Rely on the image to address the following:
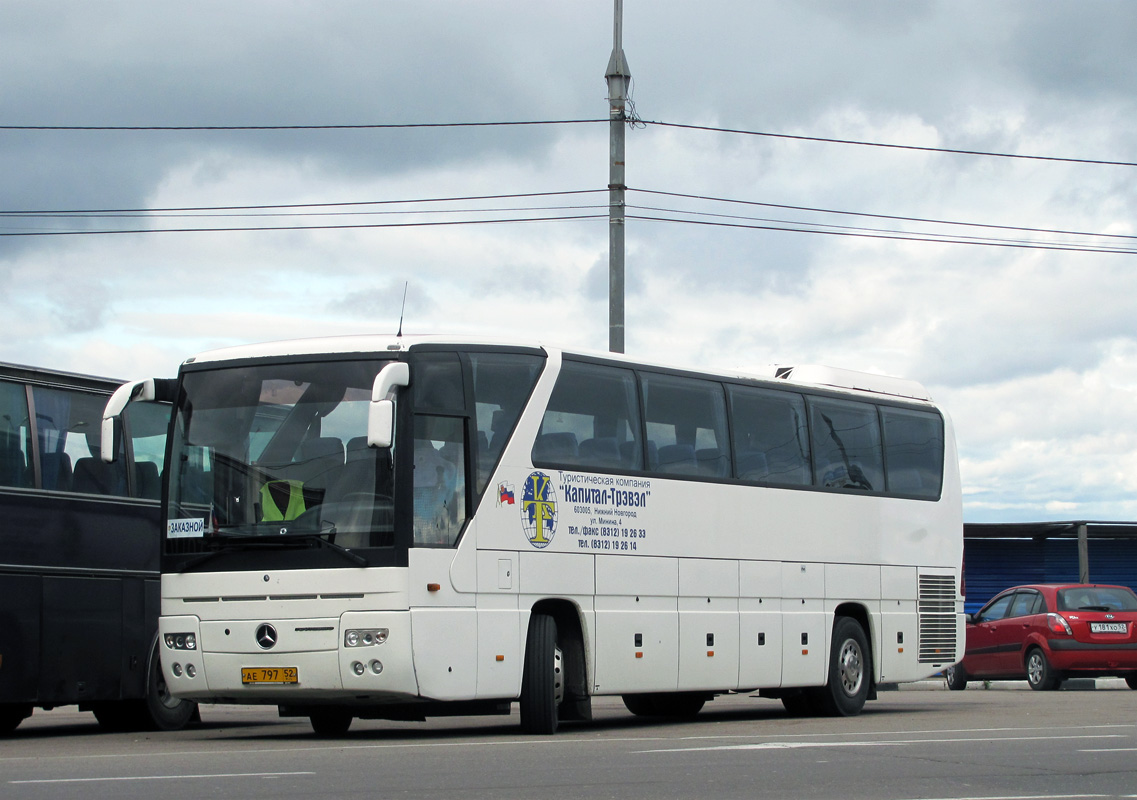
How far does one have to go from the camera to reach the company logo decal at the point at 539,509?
534 inches

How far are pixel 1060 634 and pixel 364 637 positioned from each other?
14141 mm

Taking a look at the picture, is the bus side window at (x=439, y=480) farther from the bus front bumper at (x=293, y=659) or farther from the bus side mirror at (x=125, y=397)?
the bus side mirror at (x=125, y=397)

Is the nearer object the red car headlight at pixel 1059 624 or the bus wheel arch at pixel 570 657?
the bus wheel arch at pixel 570 657

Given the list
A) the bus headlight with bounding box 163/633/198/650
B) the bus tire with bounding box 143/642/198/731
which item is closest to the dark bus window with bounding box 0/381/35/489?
the bus headlight with bounding box 163/633/198/650

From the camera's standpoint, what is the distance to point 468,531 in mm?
13016

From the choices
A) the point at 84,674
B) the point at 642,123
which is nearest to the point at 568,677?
the point at 84,674

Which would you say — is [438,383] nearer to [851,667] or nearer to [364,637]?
[364,637]

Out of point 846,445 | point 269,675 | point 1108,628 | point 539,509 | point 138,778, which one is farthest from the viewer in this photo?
point 1108,628

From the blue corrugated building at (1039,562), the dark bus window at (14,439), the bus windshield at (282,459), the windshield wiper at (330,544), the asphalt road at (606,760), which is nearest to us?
the asphalt road at (606,760)

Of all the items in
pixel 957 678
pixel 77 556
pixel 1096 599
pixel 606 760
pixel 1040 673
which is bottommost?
pixel 957 678

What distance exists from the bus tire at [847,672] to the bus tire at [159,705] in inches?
270

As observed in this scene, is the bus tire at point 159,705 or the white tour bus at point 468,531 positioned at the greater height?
the white tour bus at point 468,531

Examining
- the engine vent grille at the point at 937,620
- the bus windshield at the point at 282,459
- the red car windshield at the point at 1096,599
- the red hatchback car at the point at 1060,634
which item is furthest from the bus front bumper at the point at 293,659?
the red car windshield at the point at 1096,599

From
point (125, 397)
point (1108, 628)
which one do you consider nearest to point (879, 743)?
point (125, 397)
